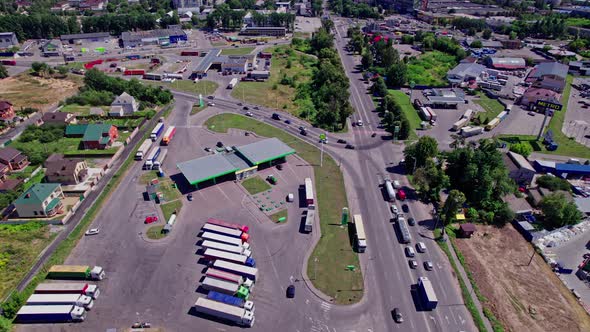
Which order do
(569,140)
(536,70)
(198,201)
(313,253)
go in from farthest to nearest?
(536,70)
(569,140)
(198,201)
(313,253)

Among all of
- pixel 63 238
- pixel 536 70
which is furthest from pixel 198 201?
pixel 536 70

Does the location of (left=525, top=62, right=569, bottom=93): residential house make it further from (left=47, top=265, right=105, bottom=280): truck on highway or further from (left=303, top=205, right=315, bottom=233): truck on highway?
(left=47, top=265, right=105, bottom=280): truck on highway

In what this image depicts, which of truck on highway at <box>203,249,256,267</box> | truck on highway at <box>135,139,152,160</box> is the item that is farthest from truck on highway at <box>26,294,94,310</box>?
truck on highway at <box>135,139,152,160</box>

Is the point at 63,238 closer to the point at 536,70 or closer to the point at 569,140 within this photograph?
the point at 569,140

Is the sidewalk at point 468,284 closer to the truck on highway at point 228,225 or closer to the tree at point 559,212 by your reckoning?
the tree at point 559,212

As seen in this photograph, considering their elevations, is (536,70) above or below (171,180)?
above

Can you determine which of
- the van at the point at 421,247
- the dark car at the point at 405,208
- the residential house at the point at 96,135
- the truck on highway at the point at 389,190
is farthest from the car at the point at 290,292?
the residential house at the point at 96,135
